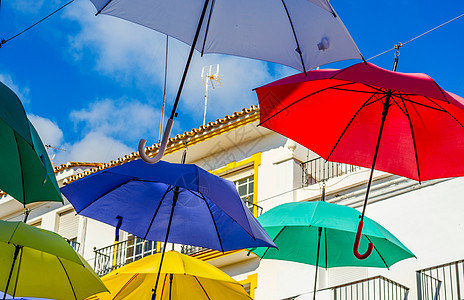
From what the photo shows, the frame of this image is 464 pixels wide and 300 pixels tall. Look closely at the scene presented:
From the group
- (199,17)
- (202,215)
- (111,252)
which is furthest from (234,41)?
(111,252)

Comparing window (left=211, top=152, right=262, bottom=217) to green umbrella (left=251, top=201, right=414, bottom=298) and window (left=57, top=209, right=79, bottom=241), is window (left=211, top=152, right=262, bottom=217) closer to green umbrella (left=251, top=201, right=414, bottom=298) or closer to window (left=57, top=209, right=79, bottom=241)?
window (left=57, top=209, right=79, bottom=241)

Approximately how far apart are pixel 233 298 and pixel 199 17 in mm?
3685

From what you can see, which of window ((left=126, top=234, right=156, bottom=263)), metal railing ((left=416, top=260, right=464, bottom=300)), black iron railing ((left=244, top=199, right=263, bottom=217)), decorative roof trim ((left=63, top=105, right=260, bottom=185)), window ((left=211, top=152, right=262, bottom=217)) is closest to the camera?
metal railing ((left=416, top=260, right=464, bottom=300))

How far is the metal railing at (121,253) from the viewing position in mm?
20547

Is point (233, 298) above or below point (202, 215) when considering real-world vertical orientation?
below

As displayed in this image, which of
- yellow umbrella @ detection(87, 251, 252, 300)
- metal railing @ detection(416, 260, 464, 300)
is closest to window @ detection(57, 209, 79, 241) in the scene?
metal railing @ detection(416, 260, 464, 300)

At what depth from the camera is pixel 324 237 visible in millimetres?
10188

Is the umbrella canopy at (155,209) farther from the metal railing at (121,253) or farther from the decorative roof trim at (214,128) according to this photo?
the metal railing at (121,253)

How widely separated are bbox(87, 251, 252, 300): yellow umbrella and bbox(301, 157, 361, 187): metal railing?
773 cm

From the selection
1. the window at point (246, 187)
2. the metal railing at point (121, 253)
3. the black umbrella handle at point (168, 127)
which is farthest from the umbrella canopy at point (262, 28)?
the metal railing at point (121, 253)

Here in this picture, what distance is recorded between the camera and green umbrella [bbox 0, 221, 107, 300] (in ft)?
27.5

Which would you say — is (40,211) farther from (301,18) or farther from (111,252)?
(301,18)

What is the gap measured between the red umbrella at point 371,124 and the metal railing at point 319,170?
8.78 meters

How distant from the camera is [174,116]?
19.2 ft
